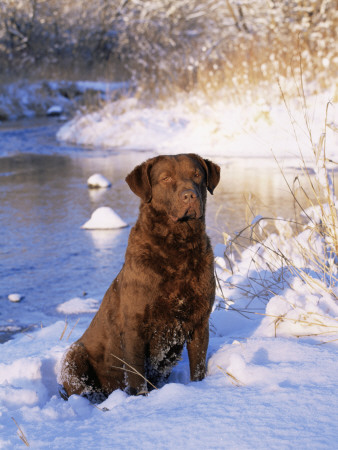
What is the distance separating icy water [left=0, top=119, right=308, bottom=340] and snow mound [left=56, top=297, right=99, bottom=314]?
0.09 metres

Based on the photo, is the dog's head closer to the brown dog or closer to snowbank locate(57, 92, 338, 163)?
the brown dog

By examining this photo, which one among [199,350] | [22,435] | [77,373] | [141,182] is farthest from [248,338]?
[22,435]

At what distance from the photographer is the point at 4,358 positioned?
3.84 meters

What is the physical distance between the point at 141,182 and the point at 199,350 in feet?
3.28

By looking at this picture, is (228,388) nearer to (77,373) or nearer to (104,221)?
(77,373)

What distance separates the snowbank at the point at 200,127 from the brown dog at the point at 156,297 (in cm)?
832

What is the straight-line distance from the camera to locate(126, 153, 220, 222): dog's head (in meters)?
3.05

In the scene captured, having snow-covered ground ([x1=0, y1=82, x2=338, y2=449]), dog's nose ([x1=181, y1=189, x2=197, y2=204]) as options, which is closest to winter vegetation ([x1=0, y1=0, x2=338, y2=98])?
snow-covered ground ([x1=0, y1=82, x2=338, y2=449])

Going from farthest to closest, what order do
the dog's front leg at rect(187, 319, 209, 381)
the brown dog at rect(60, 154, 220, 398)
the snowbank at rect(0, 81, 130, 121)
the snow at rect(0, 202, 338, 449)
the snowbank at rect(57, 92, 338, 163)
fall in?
the snowbank at rect(0, 81, 130, 121), the snowbank at rect(57, 92, 338, 163), the dog's front leg at rect(187, 319, 209, 381), the brown dog at rect(60, 154, 220, 398), the snow at rect(0, 202, 338, 449)

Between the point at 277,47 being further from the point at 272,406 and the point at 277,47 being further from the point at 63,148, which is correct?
the point at 272,406

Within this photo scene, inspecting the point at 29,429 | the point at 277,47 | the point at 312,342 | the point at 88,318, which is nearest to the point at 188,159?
the point at 312,342

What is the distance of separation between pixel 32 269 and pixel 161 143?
947 centimetres

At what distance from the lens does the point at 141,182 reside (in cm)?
323

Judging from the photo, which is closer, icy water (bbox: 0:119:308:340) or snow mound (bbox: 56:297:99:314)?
snow mound (bbox: 56:297:99:314)
